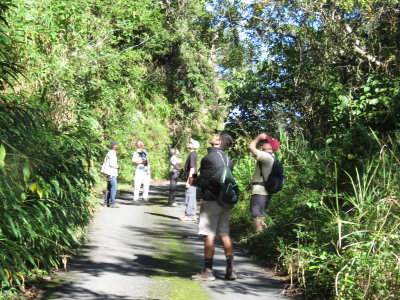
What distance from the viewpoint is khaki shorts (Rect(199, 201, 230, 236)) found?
7.96 m

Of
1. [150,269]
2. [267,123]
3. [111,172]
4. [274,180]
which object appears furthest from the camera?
[267,123]

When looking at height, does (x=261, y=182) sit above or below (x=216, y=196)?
above

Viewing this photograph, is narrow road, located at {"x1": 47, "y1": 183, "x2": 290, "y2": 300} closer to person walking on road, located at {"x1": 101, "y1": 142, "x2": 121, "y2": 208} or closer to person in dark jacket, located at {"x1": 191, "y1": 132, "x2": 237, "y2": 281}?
person in dark jacket, located at {"x1": 191, "y1": 132, "x2": 237, "y2": 281}

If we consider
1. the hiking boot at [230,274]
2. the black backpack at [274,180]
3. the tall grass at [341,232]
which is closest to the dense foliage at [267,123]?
the tall grass at [341,232]

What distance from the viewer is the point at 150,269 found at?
→ 8.38m

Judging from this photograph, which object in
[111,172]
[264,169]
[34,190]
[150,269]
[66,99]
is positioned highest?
[66,99]

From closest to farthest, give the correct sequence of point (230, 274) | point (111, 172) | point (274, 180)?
point (230, 274) → point (274, 180) → point (111, 172)

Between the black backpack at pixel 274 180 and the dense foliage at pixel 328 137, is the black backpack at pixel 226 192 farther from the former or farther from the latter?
the black backpack at pixel 274 180

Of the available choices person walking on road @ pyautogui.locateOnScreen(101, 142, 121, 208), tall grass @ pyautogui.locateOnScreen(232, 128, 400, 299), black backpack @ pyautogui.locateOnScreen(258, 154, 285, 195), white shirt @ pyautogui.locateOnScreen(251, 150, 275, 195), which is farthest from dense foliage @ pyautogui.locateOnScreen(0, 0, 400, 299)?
person walking on road @ pyautogui.locateOnScreen(101, 142, 121, 208)

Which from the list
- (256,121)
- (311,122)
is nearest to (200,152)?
(256,121)

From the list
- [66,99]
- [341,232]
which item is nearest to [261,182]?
[341,232]

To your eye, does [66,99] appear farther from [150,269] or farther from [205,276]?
[205,276]

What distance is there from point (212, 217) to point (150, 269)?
122 centimetres

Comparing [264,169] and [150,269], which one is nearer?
[150,269]
